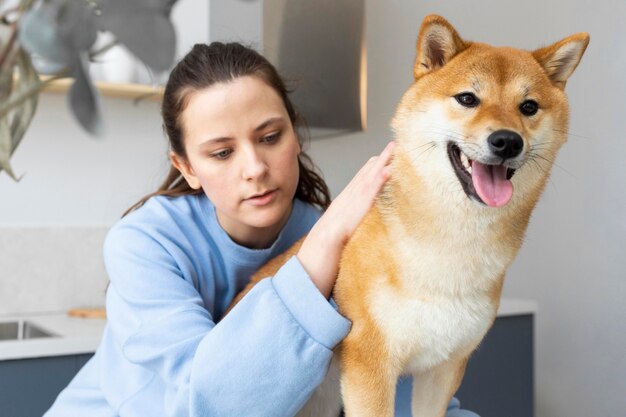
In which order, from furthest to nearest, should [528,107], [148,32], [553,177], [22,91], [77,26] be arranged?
[553,177] < [528,107] < [22,91] < [77,26] < [148,32]

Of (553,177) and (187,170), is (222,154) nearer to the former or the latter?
(187,170)

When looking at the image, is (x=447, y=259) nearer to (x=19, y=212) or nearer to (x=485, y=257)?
(x=485, y=257)

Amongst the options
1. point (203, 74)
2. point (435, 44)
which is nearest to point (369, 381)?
point (435, 44)

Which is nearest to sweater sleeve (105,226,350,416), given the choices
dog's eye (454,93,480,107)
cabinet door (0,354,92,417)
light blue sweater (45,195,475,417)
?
light blue sweater (45,195,475,417)

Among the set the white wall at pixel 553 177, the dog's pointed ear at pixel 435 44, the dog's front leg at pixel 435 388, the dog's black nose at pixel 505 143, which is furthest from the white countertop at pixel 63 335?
the dog's black nose at pixel 505 143

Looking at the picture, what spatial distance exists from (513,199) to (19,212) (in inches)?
56.2

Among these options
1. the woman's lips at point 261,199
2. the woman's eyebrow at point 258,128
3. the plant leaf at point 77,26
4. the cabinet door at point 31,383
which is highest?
the plant leaf at point 77,26

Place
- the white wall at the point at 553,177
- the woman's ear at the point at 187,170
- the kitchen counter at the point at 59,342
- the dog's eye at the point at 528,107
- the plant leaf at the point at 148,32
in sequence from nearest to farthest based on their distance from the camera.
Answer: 1. the plant leaf at the point at 148,32
2. the dog's eye at the point at 528,107
3. the woman's ear at the point at 187,170
4. the kitchen counter at the point at 59,342
5. the white wall at the point at 553,177

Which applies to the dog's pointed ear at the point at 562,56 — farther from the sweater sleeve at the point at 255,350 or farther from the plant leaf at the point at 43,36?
the plant leaf at the point at 43,36

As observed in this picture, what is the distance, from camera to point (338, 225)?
87 centimetres

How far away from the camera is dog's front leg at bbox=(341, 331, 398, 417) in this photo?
79 cm

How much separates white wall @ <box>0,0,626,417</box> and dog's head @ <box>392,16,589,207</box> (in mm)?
1026

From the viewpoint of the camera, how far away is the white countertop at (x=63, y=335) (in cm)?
135

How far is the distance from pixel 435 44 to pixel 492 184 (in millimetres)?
215
